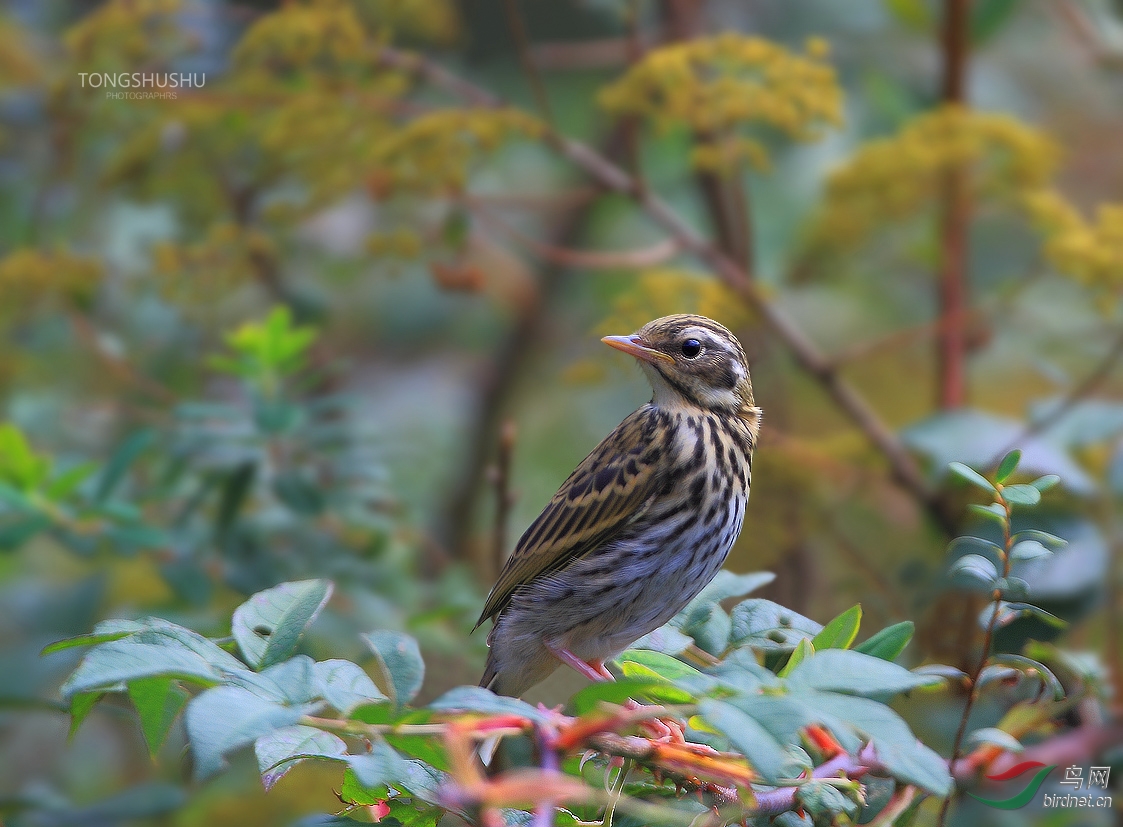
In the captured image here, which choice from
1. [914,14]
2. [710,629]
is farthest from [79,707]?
[914,14]

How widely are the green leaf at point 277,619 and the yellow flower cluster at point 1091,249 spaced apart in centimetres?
259

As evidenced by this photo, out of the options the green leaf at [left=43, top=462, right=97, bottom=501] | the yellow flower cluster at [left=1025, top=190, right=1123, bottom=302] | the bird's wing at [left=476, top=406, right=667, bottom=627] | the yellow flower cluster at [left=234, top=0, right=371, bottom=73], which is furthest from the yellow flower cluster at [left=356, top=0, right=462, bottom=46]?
the yellow flower cluster at [left=1025, top=190, right=1123, bottom=302]

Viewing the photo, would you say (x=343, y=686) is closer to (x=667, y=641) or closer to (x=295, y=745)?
(x=295, y=745)

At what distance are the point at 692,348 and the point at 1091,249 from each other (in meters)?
1.40

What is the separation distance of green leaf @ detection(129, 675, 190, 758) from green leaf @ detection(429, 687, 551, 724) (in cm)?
43

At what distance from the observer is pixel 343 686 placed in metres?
1.34

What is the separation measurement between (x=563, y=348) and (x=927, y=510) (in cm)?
222

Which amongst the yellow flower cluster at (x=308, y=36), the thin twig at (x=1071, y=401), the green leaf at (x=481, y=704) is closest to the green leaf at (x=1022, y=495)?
the green leaf at (x=481, y=704)

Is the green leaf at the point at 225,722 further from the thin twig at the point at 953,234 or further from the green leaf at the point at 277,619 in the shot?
the thin twig at the point at 953,234

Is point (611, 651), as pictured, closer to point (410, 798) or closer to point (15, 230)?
point (410, 798)

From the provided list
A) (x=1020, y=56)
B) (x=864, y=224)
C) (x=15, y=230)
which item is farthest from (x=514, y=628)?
(x=1020, y=56)

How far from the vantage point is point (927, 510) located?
12.7 feet

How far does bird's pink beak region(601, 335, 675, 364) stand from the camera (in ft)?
8.63

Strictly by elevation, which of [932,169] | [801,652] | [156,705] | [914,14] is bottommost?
[156,705]
